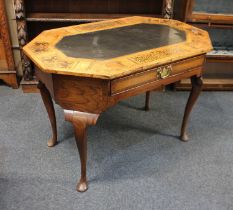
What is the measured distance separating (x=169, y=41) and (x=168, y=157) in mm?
761

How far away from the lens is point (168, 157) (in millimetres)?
1896

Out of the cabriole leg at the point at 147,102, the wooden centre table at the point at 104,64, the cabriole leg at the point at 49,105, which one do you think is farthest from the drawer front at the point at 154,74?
the cabriole leg at the point at 147,102

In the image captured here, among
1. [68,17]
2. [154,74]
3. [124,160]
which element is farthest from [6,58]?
[154,74]

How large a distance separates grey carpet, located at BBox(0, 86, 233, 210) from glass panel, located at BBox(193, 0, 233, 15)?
0.81 meters

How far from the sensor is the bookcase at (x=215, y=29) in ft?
7.80

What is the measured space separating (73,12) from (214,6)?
1.24m

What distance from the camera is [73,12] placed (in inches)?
103

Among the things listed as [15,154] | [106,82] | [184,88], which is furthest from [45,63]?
[184,88]

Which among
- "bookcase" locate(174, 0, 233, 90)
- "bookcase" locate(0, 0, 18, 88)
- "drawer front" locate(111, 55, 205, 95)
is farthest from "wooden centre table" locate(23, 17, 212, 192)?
"bookcase" locate(0, 0, 18, 88)

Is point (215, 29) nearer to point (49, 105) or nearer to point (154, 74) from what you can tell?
point (154, 74)

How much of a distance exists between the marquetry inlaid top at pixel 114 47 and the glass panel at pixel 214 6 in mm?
602

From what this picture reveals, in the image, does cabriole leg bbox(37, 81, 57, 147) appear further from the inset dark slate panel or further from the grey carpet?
the inset dark slate panel

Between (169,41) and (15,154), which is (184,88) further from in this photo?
(15,154)

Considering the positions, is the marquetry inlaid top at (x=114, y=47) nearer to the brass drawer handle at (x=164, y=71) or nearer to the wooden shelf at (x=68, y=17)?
the brass drawer handle at (x=164, y=71)
